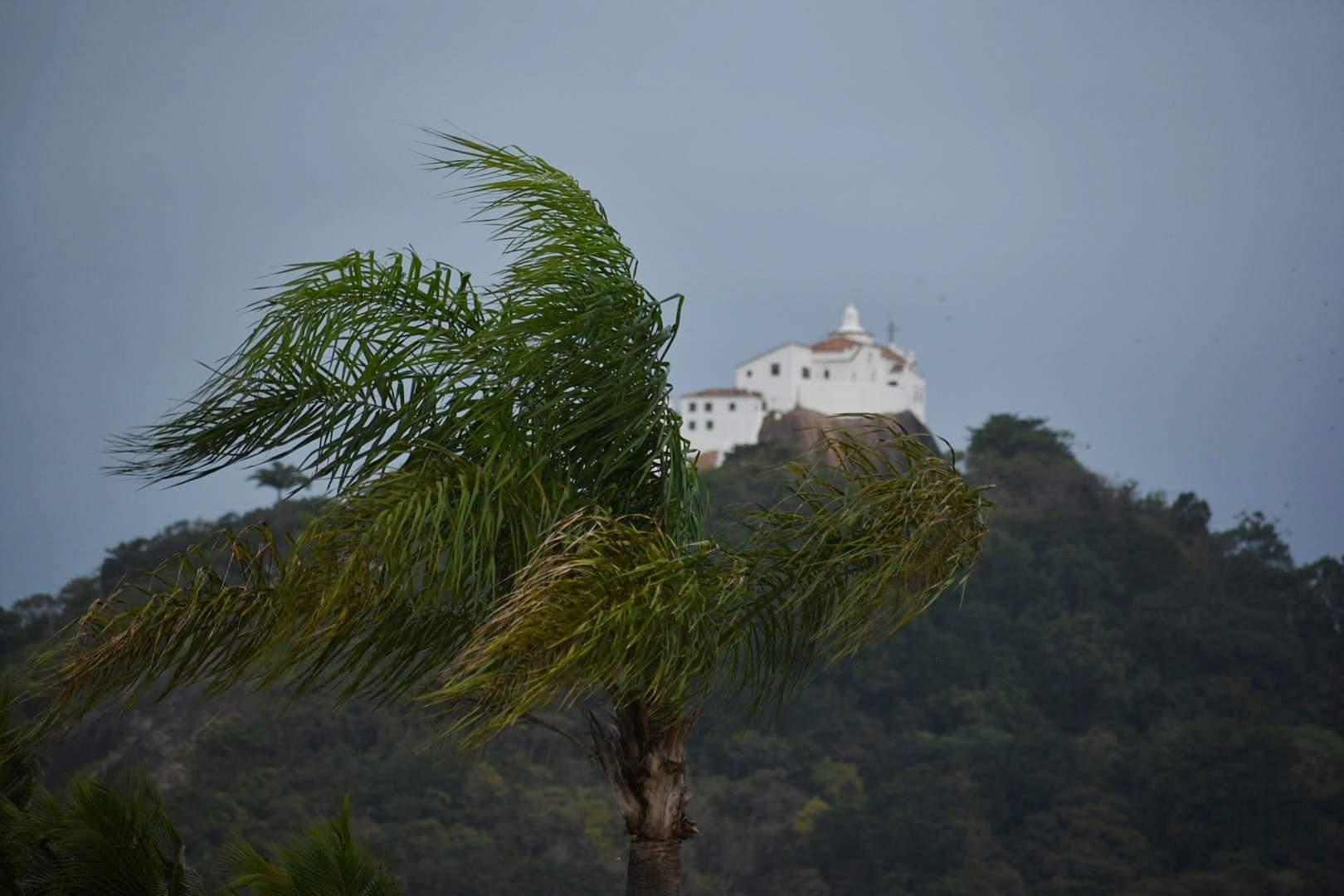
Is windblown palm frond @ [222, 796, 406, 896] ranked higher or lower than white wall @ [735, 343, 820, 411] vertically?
lower

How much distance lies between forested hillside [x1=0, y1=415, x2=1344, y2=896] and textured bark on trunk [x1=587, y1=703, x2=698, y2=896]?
23351 mm

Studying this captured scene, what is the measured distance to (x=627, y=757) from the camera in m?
3.83

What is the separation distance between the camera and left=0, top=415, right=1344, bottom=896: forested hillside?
33000 millimetres

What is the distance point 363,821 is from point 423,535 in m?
31.9

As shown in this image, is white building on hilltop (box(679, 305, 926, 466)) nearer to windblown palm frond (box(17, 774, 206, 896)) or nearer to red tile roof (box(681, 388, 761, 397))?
red tile roof (box(681, 388, 761, 397))

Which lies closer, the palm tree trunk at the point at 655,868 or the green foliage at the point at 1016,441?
the palm tree trunk at the point at 655,868

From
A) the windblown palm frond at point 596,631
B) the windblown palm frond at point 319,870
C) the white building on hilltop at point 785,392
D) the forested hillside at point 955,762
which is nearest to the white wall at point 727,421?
the white building on hilltop at point 785,392

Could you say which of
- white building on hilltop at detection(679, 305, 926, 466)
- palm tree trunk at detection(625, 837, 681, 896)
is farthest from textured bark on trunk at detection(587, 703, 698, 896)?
white building on hilltop at detection(679, 305, 926, 466)

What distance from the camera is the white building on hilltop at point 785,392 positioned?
48281 mm

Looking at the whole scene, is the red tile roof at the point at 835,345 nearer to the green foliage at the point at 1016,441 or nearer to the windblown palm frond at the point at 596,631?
the green foliage at the point at 1016,441

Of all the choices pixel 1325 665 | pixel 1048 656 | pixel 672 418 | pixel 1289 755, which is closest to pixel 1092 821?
pixel 1289 755

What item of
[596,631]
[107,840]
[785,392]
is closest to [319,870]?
[107,840]

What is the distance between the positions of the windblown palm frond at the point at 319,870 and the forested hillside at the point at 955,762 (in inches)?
889

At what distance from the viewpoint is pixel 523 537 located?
154 inches
